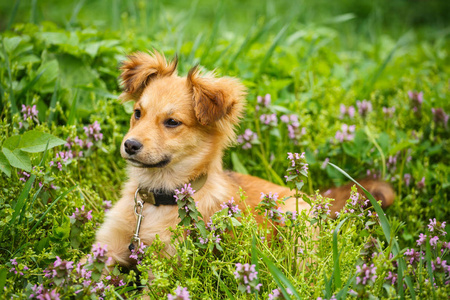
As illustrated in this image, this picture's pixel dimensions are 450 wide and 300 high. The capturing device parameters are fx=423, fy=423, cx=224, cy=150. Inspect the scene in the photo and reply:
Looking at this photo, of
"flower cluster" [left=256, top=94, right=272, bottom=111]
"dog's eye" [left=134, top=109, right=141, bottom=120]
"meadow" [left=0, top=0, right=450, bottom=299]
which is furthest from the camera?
"flower cluster" [left=256, top=94, right=272, bottom=111]

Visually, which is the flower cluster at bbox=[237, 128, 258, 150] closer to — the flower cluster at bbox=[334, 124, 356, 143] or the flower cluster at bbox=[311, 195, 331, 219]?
the flower cluster at bbox=[334, 124, 356, 143]

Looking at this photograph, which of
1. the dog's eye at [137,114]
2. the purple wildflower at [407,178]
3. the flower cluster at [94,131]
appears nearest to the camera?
the dog's eye at [137,114]

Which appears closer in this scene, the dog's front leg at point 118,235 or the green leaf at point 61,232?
the green leaf at point 61,232

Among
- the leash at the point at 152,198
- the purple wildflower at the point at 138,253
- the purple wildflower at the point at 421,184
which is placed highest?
the purple wildflower at the point at 421,184

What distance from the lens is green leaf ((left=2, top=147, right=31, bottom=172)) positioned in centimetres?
254

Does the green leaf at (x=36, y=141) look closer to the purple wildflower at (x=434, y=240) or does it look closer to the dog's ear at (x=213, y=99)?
the dog's ear at (x=213, y=99)

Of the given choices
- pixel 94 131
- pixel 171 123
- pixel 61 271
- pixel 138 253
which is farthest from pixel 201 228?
pixel 94 131

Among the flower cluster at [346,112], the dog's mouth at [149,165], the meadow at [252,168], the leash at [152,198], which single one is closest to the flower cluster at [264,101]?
the meadow at [252,168]

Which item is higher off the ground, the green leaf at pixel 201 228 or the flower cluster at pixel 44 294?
the green leaf at pixel 201 228

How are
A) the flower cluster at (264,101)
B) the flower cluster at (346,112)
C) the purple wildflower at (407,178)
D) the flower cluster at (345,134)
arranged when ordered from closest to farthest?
the purple wildflower at (407,178) < the flower cluster at (345,134) < the flower cluster at (264,101) < the flower cluster at (346,112)

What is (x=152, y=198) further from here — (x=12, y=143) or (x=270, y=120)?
(x=270, y=120)

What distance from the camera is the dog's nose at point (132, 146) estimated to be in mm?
2488

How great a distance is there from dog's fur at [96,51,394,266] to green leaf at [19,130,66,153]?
47 centimetres

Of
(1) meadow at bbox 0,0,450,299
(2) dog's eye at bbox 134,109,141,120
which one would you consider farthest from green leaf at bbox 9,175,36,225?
(2) dog's eye at bbox 134,109,141,120
